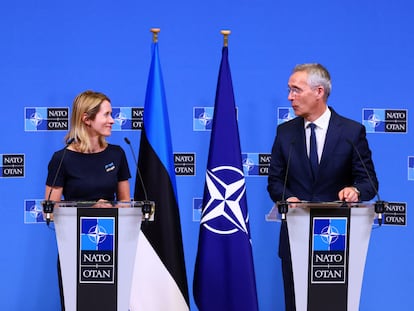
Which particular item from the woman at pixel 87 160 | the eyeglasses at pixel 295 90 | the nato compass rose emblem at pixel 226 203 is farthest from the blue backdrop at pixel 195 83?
the eyeglasses at pixel 295 90

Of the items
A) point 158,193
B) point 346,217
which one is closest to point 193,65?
point 158,193

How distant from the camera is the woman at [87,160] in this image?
3137mm

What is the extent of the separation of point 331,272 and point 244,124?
1.68 meters

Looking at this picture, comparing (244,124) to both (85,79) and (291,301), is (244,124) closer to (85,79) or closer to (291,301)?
(85,79)

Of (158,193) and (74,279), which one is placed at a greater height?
(158,193)

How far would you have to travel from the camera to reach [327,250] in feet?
8.18

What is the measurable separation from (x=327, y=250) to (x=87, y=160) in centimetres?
134

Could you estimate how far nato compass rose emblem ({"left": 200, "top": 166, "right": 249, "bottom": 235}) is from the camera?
3441 millimetres

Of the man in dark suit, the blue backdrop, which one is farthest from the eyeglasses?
the blue backdrop

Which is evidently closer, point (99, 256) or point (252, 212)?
point (99, 256)

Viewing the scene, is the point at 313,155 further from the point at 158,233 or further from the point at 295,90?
the point at 158,233

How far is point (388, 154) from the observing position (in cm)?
404

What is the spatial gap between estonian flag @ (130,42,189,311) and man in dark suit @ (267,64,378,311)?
0.72 m

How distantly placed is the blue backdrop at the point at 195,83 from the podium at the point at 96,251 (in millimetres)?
1480
